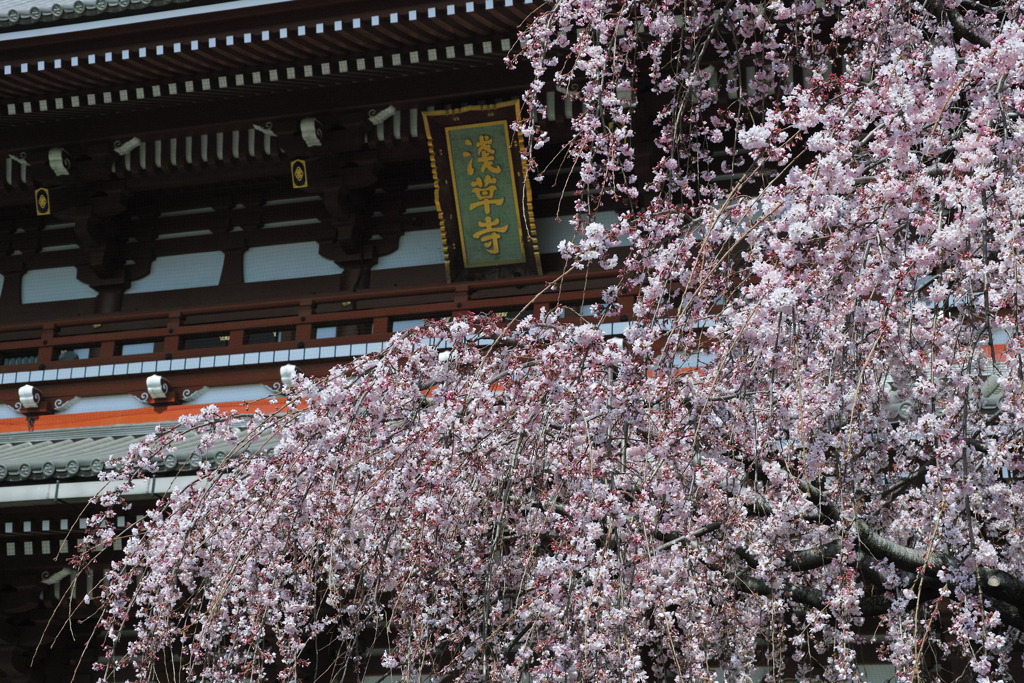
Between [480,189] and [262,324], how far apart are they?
71.9 inches

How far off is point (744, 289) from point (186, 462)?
11.3 ft

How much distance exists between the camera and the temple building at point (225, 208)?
692 centimetres

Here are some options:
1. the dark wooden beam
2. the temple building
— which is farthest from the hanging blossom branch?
the dark wooden beam

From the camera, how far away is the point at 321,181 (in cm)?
771

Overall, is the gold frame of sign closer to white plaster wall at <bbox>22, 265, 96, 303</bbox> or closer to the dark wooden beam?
the dark wooden beam

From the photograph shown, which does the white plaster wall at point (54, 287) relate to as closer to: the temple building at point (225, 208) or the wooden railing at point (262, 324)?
the temple building at point (225, 208)

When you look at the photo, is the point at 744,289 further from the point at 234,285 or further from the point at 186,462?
the point at 234,285

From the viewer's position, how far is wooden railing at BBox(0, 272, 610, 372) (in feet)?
25.1

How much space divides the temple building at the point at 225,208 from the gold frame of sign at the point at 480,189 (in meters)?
0.01

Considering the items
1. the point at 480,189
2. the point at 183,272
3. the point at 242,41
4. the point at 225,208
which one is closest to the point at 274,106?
the point at 242,41

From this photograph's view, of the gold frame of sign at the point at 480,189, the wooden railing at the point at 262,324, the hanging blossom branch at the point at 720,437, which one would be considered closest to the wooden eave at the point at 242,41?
the gold frame of sign at the point at 480,189

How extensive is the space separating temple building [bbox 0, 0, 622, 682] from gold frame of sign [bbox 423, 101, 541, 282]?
1cm

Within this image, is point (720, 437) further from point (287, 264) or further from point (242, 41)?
point (287, 264)

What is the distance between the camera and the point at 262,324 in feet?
26.2
